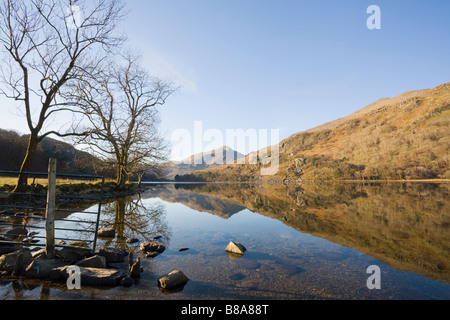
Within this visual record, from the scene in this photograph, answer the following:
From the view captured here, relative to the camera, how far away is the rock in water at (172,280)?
→ 18.4 ft

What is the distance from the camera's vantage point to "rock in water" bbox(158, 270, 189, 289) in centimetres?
562

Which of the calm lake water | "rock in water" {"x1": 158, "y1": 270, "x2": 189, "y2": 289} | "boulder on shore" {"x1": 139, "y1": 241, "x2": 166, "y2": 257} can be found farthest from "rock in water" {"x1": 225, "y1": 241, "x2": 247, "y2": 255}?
"rock in water" {"x1": 158, "y1": 270, "x2": 189, "y2": 289}

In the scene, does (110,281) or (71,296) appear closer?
(71,296)

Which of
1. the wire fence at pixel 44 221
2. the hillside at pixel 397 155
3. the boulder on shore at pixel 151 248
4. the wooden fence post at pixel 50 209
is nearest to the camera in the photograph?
the wooden fence post at pixel 50 209

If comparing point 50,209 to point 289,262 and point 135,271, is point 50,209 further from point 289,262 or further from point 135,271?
point 289,262

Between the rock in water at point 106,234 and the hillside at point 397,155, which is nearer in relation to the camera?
the rock in water at point 106,234

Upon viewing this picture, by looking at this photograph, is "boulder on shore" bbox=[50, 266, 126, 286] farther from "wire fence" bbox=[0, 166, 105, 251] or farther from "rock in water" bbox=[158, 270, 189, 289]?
"rock in water" bbox=[158, 270, 189, 289]

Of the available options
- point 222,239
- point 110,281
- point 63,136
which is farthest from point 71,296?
point 63,136

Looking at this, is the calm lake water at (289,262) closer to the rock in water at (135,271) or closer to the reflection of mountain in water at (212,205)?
the rock in water at (135,271)

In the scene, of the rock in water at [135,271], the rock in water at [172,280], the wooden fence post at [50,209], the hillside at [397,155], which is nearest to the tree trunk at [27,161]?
the wooden fence post at [50,209]

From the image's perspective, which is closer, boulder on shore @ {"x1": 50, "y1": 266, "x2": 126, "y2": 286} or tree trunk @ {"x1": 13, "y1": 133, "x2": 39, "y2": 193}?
boulder on shore @ {"x1": 50, "y1": 266, "x2": 126, "y2": 286}

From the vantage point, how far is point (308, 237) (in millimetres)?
11531

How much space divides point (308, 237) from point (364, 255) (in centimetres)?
311
